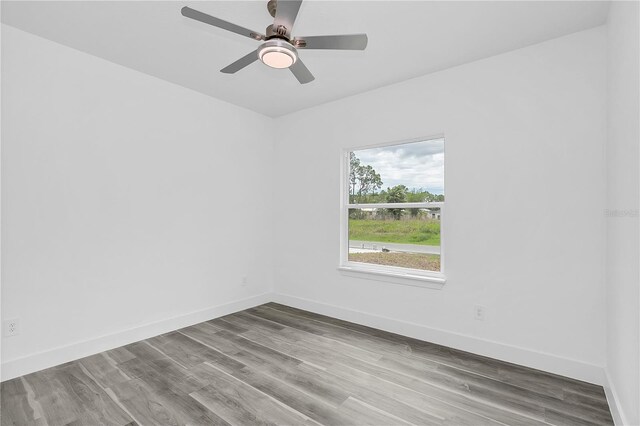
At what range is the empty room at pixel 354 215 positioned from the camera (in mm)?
2041

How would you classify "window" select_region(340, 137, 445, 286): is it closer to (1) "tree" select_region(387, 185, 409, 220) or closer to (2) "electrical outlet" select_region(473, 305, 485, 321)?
(1) "tree" select_region(387, 185, 409, 220)

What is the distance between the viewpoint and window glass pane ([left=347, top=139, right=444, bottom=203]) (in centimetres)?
323

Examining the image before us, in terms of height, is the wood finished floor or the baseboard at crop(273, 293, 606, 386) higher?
the baseboard at crop(273, 293, 606, 386)

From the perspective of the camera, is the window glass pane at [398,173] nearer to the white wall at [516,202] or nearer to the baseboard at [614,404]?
the white wall at [516,202]

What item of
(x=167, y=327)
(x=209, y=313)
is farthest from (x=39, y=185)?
(x=209, y=313)

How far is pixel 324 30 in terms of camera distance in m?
2.39

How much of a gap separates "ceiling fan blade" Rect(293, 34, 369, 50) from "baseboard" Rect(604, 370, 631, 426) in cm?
263

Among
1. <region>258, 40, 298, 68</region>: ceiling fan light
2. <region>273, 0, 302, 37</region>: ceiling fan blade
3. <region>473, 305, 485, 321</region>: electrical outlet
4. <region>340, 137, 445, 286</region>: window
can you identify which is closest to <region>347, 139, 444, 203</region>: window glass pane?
<region>340, 137, 445, 286</region>: window

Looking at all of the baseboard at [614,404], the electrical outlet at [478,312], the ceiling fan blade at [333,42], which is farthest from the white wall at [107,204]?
the baseboard at [614,404]

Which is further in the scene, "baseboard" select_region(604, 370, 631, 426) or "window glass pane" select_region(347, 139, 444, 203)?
"window glass pane" select_region(347, 139, 444, 203)

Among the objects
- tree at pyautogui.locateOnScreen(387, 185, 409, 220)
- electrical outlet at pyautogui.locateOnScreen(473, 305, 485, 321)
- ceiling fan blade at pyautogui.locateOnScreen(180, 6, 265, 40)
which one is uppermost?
ceiling fan blade at pyautogui.locateOnScreen(180, 6, 265, 40)

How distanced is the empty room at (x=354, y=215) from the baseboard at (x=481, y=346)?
2cm

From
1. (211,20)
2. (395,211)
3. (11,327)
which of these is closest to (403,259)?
(395,211)

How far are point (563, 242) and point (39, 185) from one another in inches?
169
